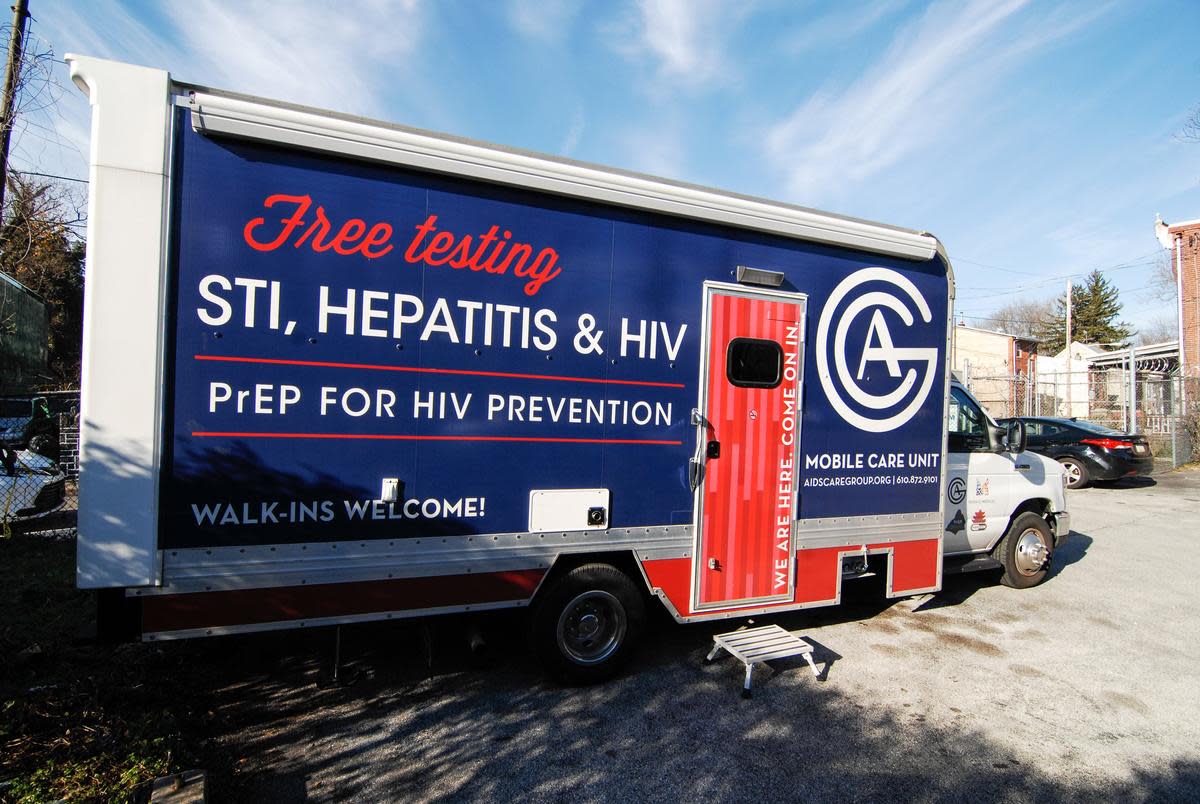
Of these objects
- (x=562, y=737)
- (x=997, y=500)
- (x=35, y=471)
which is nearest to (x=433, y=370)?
(x=562, y=737)

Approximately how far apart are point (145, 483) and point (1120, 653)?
6.83 metres

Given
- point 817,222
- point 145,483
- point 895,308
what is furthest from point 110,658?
point 895,308

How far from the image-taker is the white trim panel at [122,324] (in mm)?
2941

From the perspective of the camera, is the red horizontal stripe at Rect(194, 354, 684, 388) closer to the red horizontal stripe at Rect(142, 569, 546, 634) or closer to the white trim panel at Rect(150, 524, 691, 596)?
the white trim panel at Rect(150, 524, 691, 596)

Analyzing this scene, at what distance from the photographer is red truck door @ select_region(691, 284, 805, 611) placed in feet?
14.2

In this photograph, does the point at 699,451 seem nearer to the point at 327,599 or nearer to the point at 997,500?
the point at 327,599

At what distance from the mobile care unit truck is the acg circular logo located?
2cm

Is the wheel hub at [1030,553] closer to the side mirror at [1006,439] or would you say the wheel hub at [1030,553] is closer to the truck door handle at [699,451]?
the side mirror at [1006,439]

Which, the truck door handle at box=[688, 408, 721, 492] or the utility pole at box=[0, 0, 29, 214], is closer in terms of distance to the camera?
the truck door handle at box=[688, 408, 721, 492]

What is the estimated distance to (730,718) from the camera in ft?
12.6

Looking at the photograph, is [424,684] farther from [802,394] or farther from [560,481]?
[802,394]

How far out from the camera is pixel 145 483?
9.92 feet

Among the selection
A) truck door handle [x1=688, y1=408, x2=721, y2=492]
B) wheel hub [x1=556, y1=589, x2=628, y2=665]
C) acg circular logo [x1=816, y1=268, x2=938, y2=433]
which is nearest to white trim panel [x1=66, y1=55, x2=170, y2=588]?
wheel hub [x1=556, y1=589, x2=628, y2=665]

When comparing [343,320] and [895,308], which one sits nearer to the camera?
[343,320]
